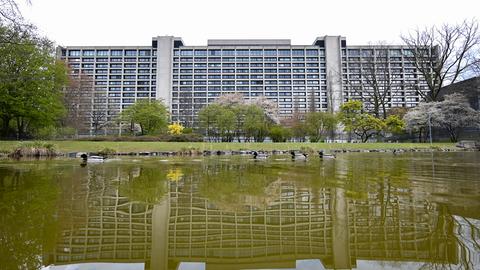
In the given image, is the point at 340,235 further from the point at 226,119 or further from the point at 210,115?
the point at 210,115

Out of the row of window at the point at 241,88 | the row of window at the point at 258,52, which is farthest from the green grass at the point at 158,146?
the row of window at the point at 258,52

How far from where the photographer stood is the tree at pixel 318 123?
126ft

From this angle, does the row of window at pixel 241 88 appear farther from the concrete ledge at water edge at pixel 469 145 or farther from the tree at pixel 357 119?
the concrete ledge at water edge at pixel 469 145

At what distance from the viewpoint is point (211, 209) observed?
12.8 feet

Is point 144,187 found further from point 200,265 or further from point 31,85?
point 31,85

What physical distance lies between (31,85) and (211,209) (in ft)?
83.6

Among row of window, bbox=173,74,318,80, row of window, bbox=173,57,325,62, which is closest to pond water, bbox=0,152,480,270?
row of window, bbox=173,74,318,80

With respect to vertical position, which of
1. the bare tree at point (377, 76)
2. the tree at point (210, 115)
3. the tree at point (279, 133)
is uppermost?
the bare tree at point (377, 76)

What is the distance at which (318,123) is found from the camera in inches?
1537

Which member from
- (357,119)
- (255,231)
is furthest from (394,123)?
(255,231)

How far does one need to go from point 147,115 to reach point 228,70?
52.6 metres

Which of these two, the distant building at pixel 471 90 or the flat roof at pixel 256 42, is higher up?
the flat roof at pixel 256 42

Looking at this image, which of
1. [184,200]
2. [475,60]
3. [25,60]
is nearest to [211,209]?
[184,200]

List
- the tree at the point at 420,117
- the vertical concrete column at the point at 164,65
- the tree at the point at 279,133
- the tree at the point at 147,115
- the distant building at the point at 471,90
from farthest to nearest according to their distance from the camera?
the vertical concrete column at the point at 164,65, the tree at the point at 279,133, the tree at the point at 420,117, the distant building at the point at 471,90, the tree at the point at 147,115
